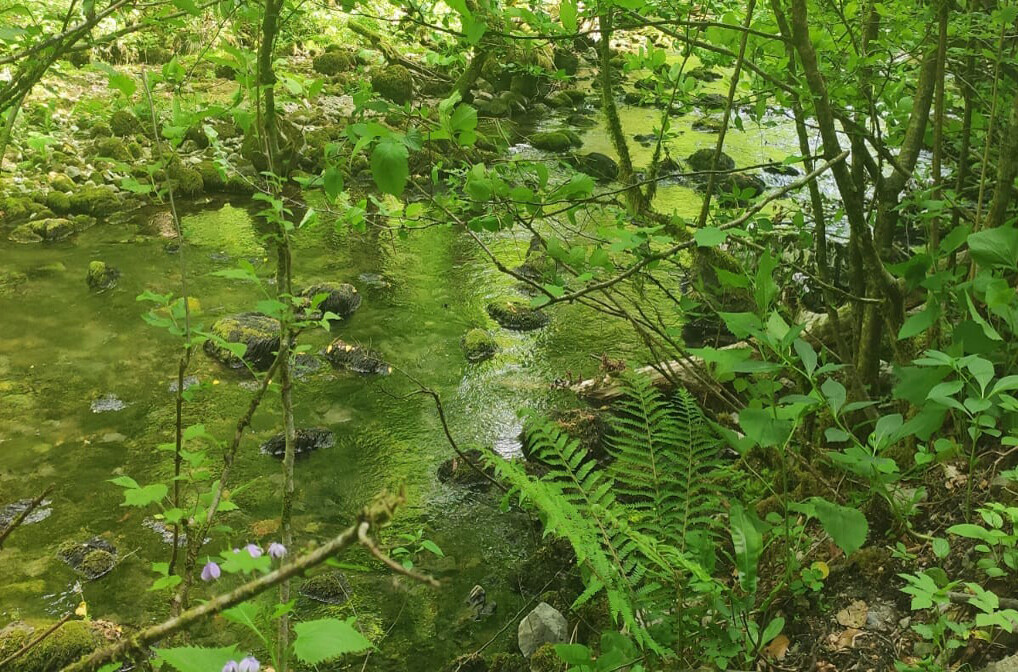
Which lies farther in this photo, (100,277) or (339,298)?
(100,277)

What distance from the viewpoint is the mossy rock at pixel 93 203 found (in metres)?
8.84

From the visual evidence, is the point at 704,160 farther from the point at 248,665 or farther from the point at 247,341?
the point at 248,665

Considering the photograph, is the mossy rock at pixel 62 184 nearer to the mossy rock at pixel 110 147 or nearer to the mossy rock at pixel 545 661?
the mossy rock at pixel 110 147

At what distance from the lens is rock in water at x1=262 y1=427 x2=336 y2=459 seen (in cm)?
500

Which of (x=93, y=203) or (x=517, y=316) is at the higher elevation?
(x=93, y=203)

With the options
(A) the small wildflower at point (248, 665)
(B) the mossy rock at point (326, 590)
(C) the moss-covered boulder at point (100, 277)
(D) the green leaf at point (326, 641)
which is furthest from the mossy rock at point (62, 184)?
(D) the green leaf at point (326, 641)

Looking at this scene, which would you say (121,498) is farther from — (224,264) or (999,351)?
(999,351)

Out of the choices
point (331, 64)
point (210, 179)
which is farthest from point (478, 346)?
point (331, 64)

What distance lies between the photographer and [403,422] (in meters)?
5.38

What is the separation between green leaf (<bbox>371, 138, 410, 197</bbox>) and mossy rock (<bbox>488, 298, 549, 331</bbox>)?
17.0 ft

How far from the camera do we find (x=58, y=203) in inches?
344

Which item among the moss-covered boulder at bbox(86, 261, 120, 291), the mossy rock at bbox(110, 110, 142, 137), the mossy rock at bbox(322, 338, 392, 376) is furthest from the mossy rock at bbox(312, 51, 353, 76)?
the mossy rock at bbox(322, 338, 392, 376)

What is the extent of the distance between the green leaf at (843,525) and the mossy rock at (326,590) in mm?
2848

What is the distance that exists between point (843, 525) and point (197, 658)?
1338 mm
